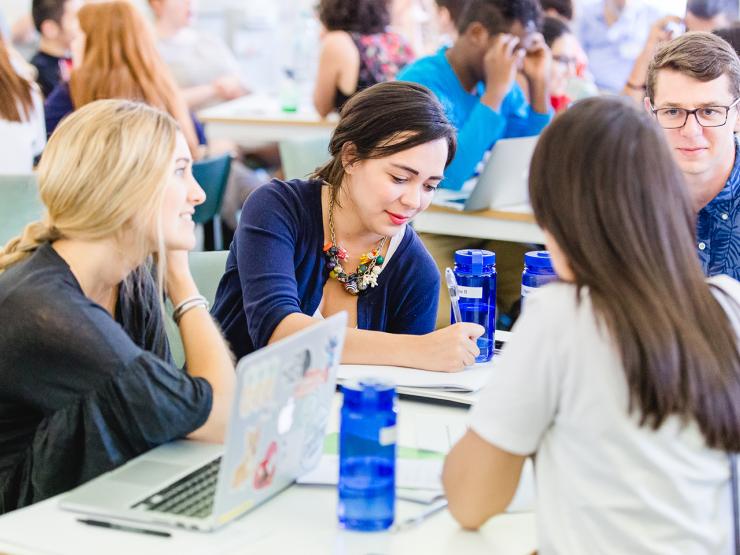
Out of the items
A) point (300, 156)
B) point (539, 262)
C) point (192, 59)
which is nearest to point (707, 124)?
point (539, 262)

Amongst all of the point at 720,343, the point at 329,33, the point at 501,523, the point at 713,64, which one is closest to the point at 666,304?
the point at 720,343

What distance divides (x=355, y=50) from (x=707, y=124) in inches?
105

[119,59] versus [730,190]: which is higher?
[119,59]

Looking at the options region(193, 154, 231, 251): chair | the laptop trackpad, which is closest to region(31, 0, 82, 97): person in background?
region(193, 154, 231, 251): chair

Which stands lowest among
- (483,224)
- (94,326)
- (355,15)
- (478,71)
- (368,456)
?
(483,224)

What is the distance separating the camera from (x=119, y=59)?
3.94m

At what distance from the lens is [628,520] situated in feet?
4.02

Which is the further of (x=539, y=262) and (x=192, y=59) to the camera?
(x=192, y=59)

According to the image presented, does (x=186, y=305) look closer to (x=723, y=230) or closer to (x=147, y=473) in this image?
(x=147, y=473)

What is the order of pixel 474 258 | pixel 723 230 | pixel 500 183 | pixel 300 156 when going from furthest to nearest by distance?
pixel 300 156 < pixel 500 183 < pixel 723 230 < pixel 474 258

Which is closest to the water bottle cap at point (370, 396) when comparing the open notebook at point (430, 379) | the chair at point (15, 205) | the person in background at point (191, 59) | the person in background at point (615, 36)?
the open notebook at point (430, 379)

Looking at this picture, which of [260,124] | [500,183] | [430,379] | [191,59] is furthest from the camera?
[191,59]

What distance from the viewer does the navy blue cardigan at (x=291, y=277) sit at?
2057 millimetres

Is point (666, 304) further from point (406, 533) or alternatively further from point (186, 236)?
point (186, 236)
